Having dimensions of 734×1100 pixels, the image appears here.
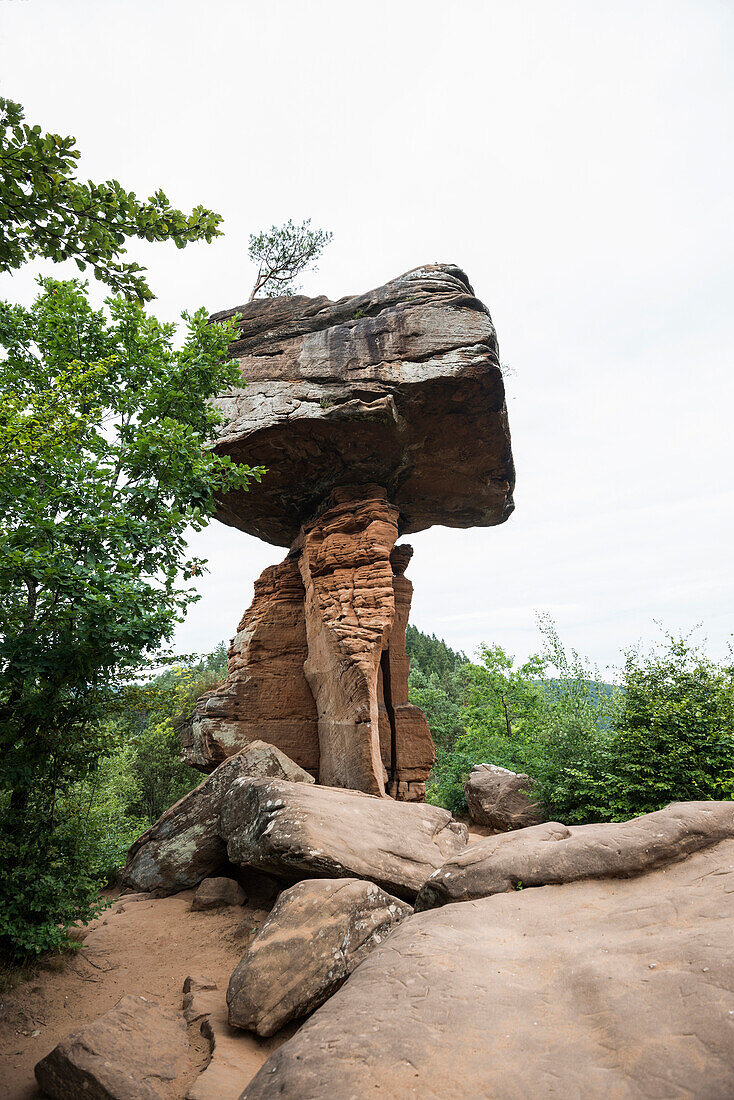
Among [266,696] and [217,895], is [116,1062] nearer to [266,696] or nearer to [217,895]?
[217,895]

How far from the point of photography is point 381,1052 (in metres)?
2.95

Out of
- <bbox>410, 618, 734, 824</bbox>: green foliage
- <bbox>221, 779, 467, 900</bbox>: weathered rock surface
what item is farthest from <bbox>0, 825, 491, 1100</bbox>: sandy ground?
<bbox>410, 618, 734, 824</bbox>: green foliage

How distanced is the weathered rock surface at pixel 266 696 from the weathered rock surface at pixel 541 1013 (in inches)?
321

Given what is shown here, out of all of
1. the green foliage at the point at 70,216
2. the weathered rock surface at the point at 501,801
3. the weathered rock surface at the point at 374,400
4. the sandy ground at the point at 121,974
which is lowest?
the weathered rock surface at the point at 501,801

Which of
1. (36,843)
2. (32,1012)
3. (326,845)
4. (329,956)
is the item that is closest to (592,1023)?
(329,956)

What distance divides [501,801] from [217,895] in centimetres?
883

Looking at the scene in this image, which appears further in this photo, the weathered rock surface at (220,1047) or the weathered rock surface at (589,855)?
the weathered rock surface at (589,855)

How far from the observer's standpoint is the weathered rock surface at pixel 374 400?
11.4 meters

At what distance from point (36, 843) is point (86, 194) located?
20.2 feet

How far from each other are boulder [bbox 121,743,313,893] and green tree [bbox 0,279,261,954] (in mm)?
2630

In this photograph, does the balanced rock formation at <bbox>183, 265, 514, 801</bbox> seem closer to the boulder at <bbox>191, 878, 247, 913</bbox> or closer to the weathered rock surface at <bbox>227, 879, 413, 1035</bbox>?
the boulder at <bbox>191, 878, 247, 913</bbox>

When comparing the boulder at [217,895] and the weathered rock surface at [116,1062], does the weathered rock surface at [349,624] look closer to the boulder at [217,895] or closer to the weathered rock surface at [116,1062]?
the boulder at [217,895]

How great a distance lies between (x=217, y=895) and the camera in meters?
7.54

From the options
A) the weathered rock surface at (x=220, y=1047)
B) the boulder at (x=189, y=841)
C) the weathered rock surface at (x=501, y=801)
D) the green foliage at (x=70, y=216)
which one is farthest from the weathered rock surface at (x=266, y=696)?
the green foliage at (x=70, y=216)
